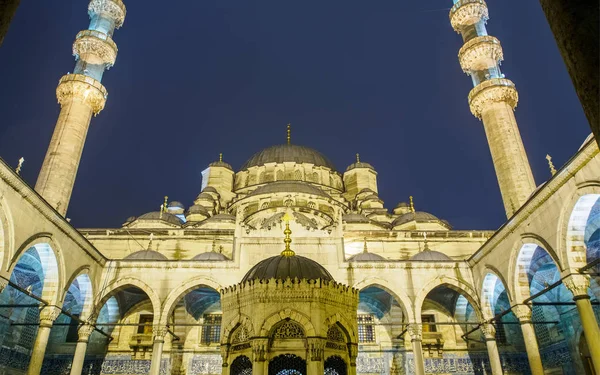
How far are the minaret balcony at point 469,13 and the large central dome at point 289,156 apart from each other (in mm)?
13576

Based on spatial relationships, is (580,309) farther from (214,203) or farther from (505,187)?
(214,203)

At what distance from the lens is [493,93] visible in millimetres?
20000

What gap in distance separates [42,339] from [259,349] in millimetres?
9150

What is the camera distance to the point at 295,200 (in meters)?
24.1

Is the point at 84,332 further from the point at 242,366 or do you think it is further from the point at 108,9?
the point at 108,9

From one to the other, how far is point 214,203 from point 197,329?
12.8 metres

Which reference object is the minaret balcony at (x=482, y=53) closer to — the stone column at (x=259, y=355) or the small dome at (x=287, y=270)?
the small dome at (x=287, y=270)

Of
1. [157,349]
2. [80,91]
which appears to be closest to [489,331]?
[157,349]

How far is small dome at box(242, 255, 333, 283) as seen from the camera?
7.26 metres

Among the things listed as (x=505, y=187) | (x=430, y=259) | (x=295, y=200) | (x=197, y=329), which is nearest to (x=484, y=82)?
(x=505, y=187)

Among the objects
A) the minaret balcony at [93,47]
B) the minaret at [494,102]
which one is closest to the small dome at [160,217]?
the minaret balcony at [93,47]

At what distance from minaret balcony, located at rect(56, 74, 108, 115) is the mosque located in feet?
0.23

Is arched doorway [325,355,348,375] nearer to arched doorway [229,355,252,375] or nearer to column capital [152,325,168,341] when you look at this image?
arched doorway [229,355,252,375]

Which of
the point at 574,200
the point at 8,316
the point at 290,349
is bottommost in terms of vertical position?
the point at 290,349
